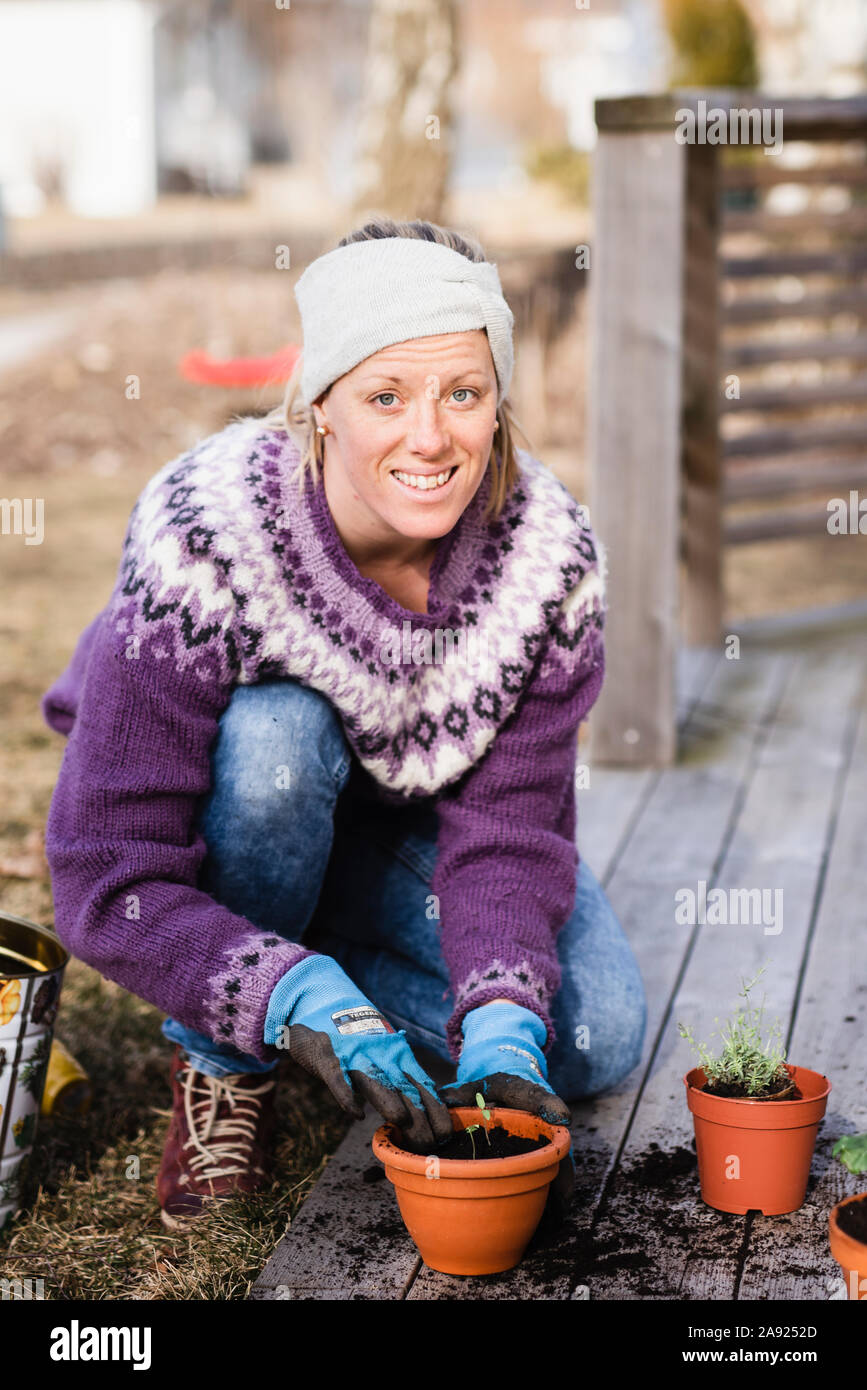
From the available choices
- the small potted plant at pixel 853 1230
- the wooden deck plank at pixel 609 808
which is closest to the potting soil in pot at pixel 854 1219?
the small potted plant at pixel 853 1230

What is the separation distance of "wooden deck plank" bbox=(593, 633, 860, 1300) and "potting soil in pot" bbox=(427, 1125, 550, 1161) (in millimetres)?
170

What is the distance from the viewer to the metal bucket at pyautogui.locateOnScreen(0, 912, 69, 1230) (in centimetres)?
181

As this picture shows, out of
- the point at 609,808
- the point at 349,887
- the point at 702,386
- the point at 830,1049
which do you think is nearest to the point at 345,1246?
the point at 349,887

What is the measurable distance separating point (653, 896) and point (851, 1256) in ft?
4.44

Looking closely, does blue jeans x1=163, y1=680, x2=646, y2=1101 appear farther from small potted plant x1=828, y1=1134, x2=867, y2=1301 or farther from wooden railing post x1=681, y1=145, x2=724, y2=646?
wooden railing post x1=681, y1=145, x2=724, y2=646

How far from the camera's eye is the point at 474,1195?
5.22 feet

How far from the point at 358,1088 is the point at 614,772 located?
197 cm

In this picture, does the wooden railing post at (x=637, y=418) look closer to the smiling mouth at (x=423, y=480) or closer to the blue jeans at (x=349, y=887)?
the blue jeans at (x=349, y=887)

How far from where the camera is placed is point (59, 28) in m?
16.9

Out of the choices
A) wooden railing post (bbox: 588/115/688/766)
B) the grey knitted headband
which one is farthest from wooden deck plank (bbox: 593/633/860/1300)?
the grey knitted headband

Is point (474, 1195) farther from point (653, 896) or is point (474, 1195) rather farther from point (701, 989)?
point (653, 896)

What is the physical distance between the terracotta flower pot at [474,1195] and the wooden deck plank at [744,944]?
0.40ft

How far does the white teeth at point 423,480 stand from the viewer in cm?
180

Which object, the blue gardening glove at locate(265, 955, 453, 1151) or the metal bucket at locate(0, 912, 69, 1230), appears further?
the metal bucket at locate(0, 912, 69, 1230)
